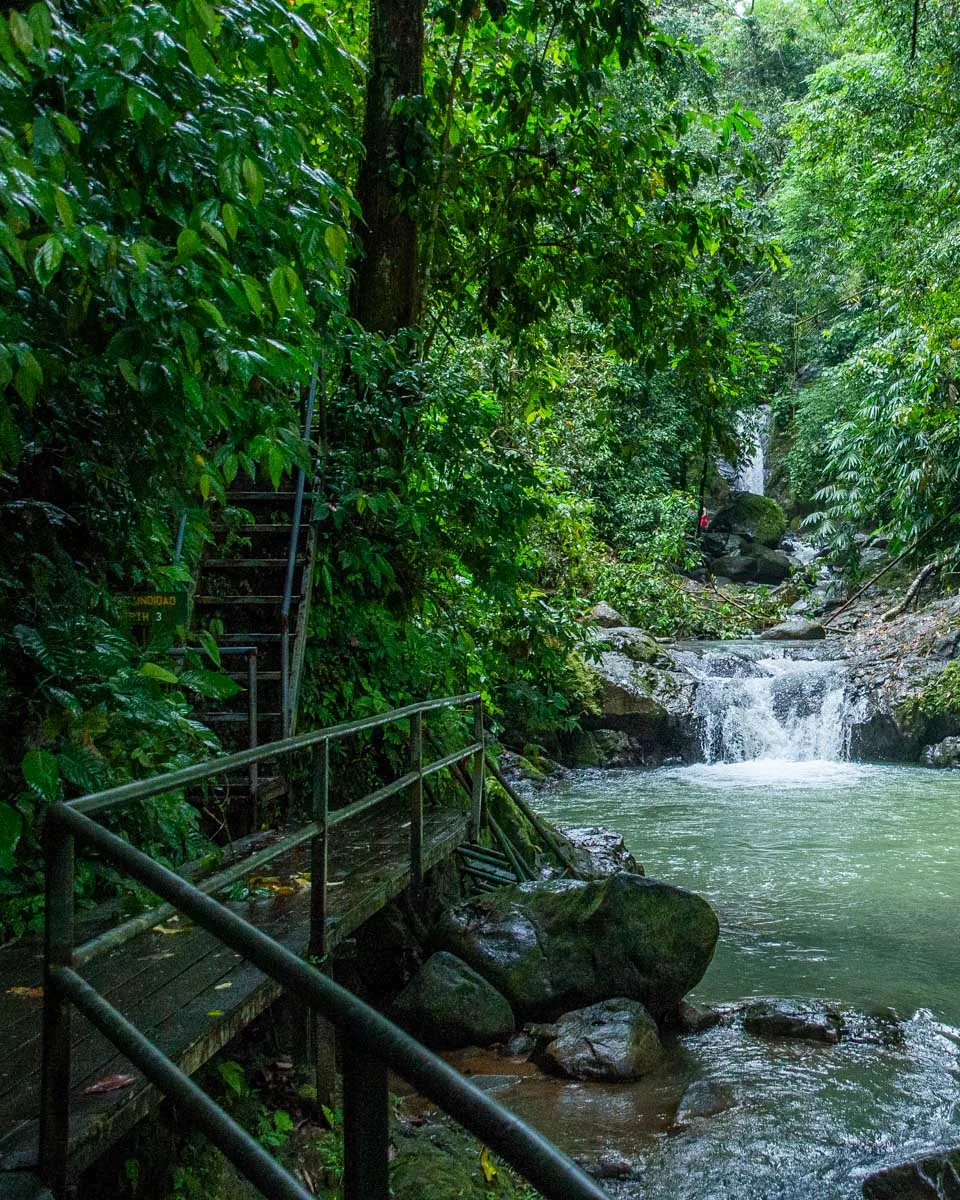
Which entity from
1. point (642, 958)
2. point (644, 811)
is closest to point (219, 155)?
point (642, 958)

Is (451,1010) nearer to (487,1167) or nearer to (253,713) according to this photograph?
(487,1167)

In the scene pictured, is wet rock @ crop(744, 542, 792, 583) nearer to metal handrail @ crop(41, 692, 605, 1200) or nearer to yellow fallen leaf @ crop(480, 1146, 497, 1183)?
yellow fallen leaf @ crop(480, 1146, 497, 1183)

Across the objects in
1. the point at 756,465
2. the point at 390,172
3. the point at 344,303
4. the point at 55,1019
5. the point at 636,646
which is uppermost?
the point at 756,465

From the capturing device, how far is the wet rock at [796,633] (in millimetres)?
21812

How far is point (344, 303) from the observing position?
4711 millimetres

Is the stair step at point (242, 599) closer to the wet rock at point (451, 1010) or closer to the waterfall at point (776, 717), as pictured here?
the wet rock at point (451, 1010)

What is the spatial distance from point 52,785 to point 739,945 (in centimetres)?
584

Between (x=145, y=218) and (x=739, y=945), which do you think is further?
(x=739, y=945)

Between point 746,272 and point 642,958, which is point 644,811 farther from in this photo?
point 746,272

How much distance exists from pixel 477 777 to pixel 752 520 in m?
25.9

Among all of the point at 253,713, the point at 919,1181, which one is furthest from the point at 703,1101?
the point at 253,713

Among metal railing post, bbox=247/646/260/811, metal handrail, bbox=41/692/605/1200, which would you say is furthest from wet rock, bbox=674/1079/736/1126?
metal handrail, bbox=41/692/605/1200

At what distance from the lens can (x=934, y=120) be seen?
1591 cm

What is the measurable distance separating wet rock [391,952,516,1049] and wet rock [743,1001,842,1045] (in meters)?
1.48
